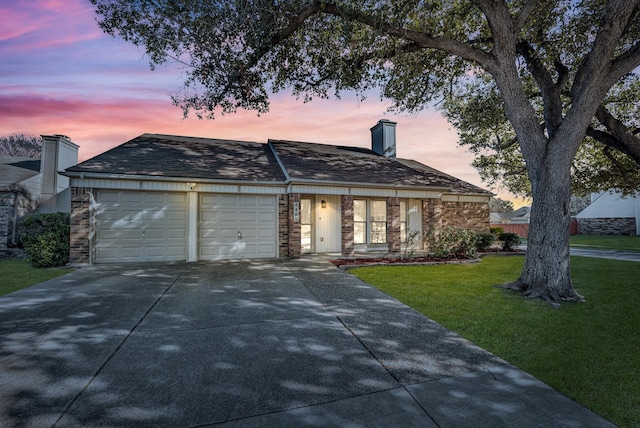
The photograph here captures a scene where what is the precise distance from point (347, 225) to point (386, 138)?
7.68 meters

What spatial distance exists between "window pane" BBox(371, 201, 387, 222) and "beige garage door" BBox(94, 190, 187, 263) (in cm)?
767

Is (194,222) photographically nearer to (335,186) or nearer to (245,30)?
(335,186)

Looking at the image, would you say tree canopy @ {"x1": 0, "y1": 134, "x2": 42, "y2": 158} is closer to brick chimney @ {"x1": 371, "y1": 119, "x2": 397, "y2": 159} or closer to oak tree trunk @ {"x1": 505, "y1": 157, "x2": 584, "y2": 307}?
brick chimney @ {"x1": 371, "y1": 119, "x2": 397, "y2": 159}

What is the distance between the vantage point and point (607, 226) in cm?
2728

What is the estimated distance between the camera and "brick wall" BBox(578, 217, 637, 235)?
25.6 meters

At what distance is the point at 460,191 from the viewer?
48.2 feet

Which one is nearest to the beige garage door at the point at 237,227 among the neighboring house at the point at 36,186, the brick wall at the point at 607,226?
the neighboring house at the point at 36,186

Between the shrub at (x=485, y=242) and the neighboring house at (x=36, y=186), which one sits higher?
the neighboring house at (x=36, y=186)

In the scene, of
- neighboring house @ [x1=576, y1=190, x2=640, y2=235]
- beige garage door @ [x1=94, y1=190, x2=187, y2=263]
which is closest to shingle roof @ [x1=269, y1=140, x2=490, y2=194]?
beige garage door @ [x1=94, y1=190, x2=187, y2=263]

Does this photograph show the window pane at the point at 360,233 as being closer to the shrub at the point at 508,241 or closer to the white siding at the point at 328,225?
the white siding at the point at 328,225

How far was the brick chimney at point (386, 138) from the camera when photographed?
→ 17.2 m

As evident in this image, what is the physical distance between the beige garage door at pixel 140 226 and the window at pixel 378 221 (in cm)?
764

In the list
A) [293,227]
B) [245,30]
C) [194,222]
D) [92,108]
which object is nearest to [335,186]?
[293,227]

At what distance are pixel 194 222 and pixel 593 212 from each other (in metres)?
34.8
